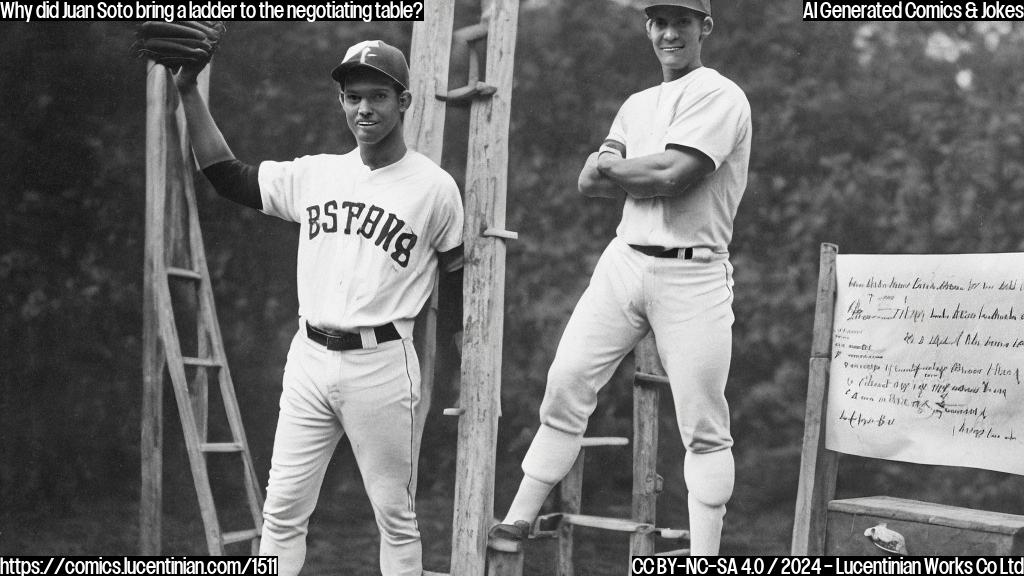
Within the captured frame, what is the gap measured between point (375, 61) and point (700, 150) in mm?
1137

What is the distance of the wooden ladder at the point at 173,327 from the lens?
5.11 metres

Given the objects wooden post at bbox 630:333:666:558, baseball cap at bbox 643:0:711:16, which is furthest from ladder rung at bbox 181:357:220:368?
baseball cap at bbox 643:0:711:16

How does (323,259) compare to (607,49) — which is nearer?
(323,259)

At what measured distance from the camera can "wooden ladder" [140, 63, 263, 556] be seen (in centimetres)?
511

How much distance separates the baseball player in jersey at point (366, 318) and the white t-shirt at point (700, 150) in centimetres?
70

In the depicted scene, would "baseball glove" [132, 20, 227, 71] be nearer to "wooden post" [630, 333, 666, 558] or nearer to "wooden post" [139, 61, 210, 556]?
"wooden post" [139, 61, 210, 556]

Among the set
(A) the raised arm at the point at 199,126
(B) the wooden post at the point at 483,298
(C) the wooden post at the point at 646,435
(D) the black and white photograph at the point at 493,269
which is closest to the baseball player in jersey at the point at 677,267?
(D) the black and white photograph at the point at 493,269

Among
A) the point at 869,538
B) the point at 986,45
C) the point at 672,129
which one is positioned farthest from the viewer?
the point at 986,45

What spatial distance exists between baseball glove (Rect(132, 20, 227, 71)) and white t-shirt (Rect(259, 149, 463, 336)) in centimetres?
62

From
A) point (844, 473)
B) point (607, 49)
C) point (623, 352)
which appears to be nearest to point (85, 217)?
point (607, 49)

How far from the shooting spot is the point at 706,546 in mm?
4207

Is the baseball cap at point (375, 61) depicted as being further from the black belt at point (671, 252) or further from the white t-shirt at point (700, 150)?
the black belt at point (671, 252)

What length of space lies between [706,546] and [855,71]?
2.88 metres

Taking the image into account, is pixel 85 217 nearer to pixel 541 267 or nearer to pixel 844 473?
pixel 541 267
